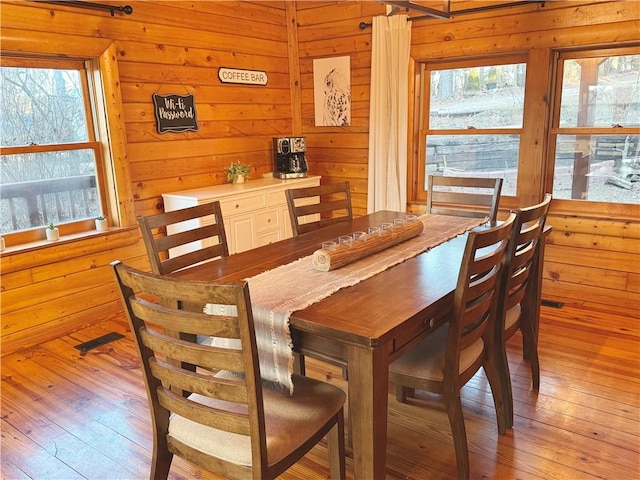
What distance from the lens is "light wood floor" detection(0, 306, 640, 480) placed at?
2.01 meters

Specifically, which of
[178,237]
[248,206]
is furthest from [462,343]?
[248,206]

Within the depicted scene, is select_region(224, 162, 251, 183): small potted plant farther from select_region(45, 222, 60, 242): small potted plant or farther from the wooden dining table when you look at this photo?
the wooden dining table

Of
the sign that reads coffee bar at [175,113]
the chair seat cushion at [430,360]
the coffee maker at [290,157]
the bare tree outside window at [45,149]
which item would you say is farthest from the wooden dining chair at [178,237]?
the coffee maker at [290,157]

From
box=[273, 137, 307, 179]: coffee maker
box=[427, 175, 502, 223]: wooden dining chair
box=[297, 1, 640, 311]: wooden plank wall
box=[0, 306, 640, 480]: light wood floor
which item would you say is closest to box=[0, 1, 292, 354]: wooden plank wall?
box=[273, 137, 307, 179]: coffee maker

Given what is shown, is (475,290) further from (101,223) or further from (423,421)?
(101,223)

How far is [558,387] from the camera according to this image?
8.30 feet

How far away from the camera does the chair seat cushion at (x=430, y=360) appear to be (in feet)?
5.94

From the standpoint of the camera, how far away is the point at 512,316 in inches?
90.4

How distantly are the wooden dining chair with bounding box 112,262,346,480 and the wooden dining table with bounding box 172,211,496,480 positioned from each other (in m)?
0.14

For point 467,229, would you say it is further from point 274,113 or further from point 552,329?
point 274,113

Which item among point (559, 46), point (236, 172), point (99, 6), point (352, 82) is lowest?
point (236, 172)

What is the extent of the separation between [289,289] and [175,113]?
101 inches

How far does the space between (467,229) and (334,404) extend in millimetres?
1370

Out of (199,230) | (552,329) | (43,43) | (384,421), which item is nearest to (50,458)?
(199,230)
